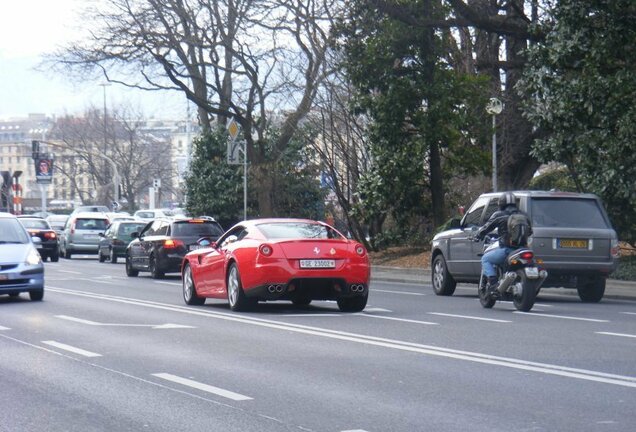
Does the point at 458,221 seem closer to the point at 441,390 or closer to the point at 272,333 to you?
the point at 272,333

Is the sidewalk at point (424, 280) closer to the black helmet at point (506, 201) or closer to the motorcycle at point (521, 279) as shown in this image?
the black helmet at point (506, 201)

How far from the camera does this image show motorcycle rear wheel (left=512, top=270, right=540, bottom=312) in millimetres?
18031

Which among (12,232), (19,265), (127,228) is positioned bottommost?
(19,265)

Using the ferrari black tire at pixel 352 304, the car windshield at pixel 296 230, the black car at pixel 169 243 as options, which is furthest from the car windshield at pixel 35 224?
the ferrari black tire at pixel 352 304

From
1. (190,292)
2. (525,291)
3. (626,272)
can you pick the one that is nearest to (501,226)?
(525,291)

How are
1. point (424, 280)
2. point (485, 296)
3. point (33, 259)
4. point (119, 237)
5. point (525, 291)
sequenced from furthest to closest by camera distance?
point (119, 237), point (424, 280), point (33, 259), point (485, 296), point (525, 291)

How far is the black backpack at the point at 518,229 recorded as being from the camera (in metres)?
18.3

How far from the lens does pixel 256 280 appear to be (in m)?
→ 17.9

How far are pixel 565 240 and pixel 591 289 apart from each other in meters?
1.15

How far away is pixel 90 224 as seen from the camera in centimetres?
4994

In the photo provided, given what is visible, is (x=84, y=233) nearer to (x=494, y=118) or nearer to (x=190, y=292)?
(x=494, y=118)

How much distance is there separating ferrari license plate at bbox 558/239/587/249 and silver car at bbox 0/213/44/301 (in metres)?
8.64

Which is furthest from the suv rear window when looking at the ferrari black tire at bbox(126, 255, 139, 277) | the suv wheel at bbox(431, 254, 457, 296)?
the ferrari black tire at bbox(126, 255, 139, 277)

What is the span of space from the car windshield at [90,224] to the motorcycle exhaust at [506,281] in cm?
3298
